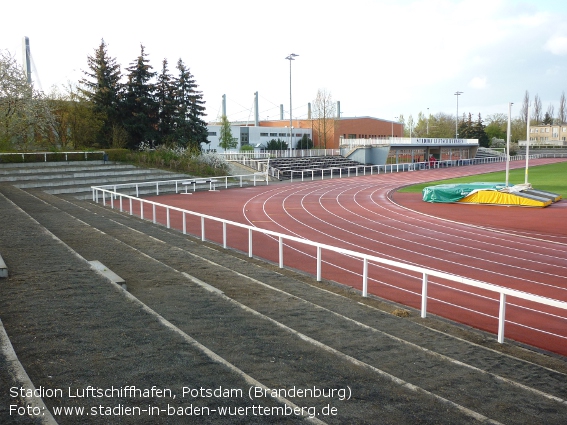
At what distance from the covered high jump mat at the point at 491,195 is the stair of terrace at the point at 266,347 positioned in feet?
60.6

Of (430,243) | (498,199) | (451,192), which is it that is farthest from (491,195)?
(430,243)

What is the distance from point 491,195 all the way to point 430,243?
37.8ft

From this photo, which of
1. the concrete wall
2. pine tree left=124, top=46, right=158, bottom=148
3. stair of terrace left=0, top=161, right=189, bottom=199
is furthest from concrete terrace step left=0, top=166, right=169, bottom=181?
the concrete wall

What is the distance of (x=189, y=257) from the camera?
33.5 feet

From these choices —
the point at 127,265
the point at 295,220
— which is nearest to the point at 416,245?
the point at 295,220

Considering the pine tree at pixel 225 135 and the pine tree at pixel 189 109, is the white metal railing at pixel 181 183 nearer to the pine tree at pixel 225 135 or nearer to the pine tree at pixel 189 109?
the pine tree at pixel 189 109

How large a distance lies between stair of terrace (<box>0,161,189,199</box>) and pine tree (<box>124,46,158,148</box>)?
34.2ft

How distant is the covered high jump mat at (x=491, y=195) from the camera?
23984mm

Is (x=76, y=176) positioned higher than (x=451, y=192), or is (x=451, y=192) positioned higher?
(x=76, y=176)

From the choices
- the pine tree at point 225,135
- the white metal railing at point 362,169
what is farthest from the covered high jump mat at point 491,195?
the pine tree at point 225,135

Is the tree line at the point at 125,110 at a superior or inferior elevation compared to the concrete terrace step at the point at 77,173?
superior

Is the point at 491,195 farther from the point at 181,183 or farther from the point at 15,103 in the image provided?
the point at 15,103

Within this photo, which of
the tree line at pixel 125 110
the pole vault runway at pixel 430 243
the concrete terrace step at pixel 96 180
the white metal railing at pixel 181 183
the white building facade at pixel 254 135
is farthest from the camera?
the white building facade at pixel 254 135

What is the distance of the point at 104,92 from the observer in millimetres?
44438
